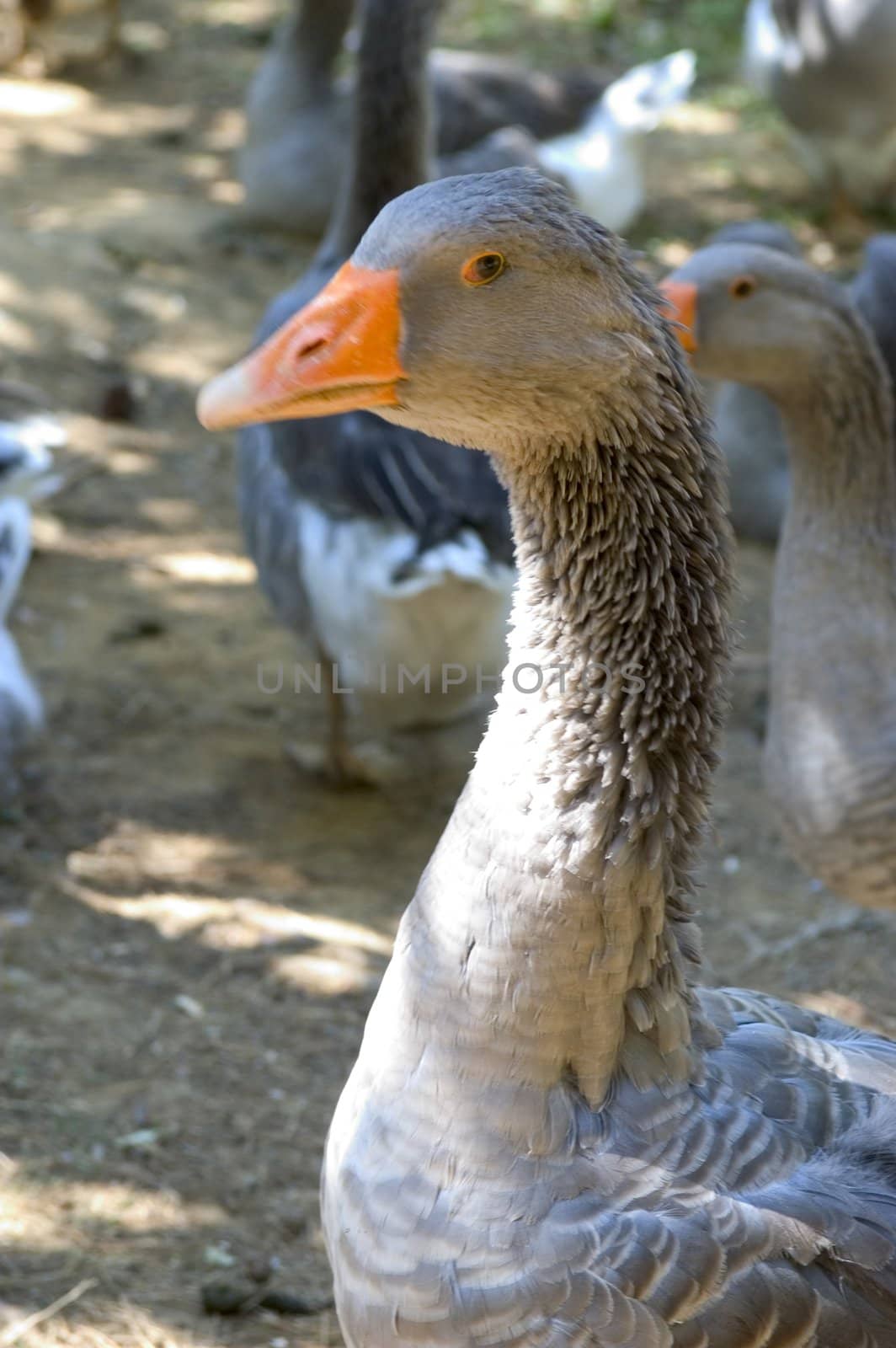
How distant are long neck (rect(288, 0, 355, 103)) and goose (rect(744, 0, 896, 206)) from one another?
97.3 inches

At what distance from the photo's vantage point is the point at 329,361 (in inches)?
78.2

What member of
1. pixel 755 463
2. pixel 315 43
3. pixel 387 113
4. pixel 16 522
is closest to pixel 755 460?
pixel 755 463

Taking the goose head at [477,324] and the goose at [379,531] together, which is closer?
the goose head at [477,324]

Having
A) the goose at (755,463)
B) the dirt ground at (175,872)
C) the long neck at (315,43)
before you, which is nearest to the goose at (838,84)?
the long neck at (315,43)

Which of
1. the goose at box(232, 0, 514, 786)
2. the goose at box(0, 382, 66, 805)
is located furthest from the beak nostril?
the goose at box(0, 382, 66, 805)

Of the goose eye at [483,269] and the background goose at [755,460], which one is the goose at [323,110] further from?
the goose eye at [483,269]

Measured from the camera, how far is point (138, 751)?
511 centimetres

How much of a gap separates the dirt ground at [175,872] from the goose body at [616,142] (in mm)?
1559

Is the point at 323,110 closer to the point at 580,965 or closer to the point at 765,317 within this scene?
the point at 765,317

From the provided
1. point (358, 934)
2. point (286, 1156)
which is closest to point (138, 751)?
point (358, 934)

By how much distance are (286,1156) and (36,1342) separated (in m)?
0.72

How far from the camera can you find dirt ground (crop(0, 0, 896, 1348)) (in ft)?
10.6

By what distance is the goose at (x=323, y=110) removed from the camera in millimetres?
8430

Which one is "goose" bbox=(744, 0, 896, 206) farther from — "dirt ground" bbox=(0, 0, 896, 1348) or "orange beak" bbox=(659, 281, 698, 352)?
"orange beak" bbox=(659, 281, 698, 352)
